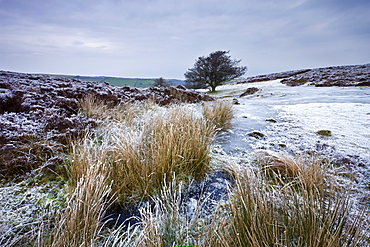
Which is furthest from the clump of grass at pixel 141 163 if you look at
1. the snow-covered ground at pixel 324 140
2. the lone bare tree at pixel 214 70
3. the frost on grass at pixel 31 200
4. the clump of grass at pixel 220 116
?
the lone bare tree at pixel 214 70

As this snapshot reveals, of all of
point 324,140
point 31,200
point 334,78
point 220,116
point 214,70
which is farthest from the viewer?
point 214,70

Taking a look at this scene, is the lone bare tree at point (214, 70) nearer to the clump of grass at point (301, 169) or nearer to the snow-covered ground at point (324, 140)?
the snow-covered ground at point (324, 140)

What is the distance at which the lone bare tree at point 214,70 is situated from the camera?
2027 centimetres

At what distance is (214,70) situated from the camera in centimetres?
2028

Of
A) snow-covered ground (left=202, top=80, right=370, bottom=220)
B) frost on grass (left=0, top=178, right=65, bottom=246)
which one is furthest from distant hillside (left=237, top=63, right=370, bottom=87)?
frost on grass (left=0, top=178, right=65, bottom=246)

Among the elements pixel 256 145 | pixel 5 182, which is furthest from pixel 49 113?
pixel 256 145

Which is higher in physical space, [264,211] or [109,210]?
[264,211]

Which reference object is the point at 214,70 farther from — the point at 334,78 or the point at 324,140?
the point at 324,140

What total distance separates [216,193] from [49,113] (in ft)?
9.63

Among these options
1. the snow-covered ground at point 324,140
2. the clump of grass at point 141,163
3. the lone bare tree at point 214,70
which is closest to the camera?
the clump of grass at point 141,163

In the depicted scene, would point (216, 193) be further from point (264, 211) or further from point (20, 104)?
point (20, 104)

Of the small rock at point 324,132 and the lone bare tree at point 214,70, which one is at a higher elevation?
the lone bare tree at point 214,70

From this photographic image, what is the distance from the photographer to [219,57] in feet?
67.8

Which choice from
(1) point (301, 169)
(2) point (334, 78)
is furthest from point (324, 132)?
(2) point (334, 78)
